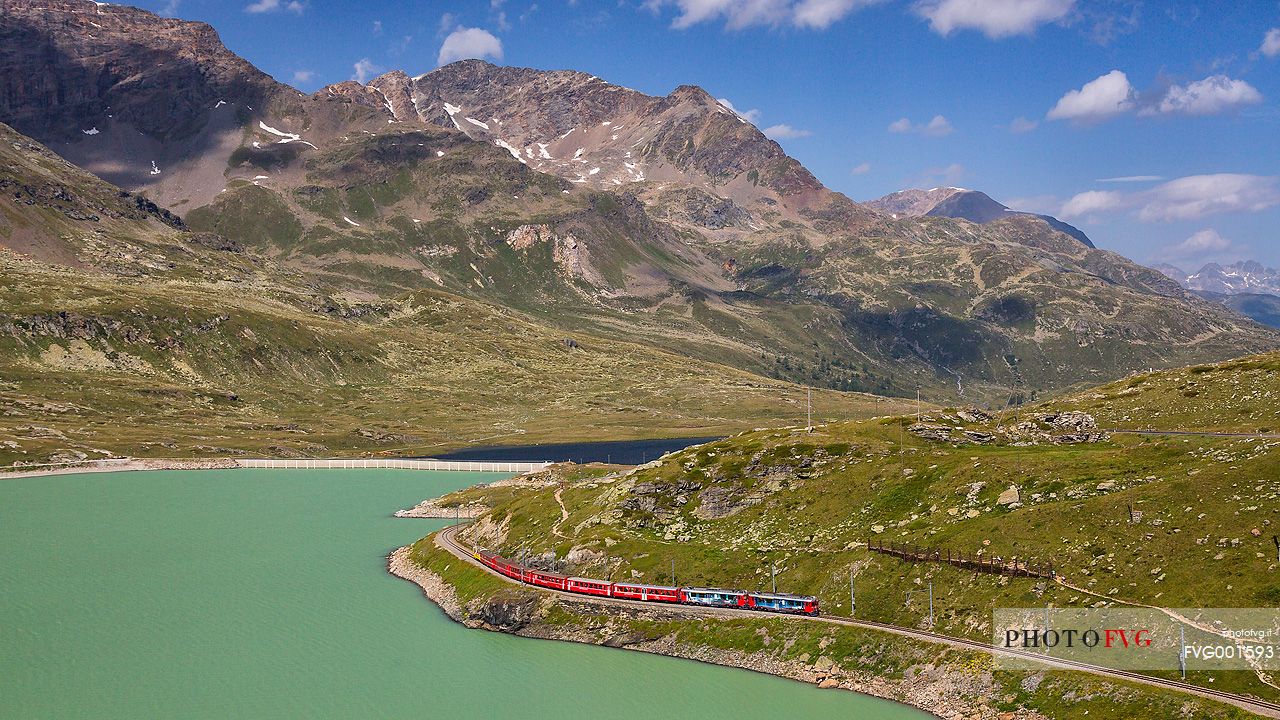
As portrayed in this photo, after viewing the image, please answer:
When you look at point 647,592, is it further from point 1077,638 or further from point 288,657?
point 1077,638

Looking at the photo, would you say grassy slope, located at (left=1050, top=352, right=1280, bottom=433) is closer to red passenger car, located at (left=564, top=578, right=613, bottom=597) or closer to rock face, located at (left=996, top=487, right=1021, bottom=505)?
rock face, located at (left=996, top=487, right=1021, bottom=505)

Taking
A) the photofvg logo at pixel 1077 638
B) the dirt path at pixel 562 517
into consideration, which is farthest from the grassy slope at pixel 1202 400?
the dirt path at pixel 562 517

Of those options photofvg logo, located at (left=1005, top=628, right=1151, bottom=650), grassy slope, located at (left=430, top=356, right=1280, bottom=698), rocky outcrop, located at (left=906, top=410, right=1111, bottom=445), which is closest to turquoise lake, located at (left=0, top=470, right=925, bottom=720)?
photofvg logo, located at (left=1005, top=628, right=1151, bottom=650)

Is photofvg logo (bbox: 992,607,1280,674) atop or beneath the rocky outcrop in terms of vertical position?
beneath

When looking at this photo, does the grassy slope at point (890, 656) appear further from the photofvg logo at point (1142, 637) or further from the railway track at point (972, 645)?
the photofvg logo at point (1142, 637)

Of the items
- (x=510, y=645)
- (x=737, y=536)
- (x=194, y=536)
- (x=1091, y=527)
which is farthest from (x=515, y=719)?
(x=194, y=536)

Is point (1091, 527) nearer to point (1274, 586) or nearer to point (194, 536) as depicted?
point (1274, 586)
